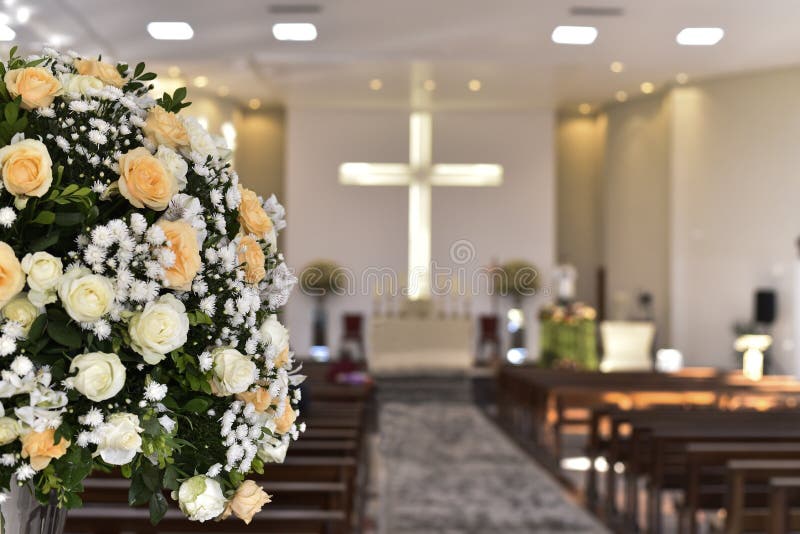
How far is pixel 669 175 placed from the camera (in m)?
14.9

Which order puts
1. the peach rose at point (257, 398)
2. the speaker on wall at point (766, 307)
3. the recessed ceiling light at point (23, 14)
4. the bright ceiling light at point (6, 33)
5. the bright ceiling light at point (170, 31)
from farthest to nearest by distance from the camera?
the speaker on wall at point (766, 307), the bright ceiling light at point (170, 31), the bright ceiling light at point (6, 33), the recessed ceiling light at point (23, 14), the peach rose at point (257, 398)

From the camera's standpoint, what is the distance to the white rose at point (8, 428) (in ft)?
3.56

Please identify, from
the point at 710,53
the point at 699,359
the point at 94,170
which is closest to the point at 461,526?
the point at 94,170

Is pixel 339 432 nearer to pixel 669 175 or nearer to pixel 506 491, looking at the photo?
pixel 506 491

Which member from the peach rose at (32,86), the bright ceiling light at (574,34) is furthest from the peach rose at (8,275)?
the bright ceiling light at (574,34)

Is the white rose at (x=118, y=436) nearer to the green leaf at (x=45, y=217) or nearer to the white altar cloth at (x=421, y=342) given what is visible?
the green leaf at (x=45, y=217)

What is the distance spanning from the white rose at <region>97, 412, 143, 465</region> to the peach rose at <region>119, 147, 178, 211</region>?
263 mm

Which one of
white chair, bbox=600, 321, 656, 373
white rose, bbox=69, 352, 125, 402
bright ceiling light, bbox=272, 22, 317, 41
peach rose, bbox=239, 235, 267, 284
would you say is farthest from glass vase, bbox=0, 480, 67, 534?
white chair, bbox=600, 321, 656, 373

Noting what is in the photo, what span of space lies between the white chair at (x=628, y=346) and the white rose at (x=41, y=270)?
540 inches

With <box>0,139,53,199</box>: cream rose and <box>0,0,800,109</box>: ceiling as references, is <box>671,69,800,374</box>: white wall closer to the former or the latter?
<box>0,0,800,109</box>: ceiling

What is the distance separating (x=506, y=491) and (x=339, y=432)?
182cm

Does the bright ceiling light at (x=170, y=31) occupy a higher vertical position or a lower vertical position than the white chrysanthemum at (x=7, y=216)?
higher

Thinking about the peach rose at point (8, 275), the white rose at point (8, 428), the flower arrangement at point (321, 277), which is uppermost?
the flower arrangement at point (321, 277)

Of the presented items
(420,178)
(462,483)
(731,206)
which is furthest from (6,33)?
→ (731,206)
